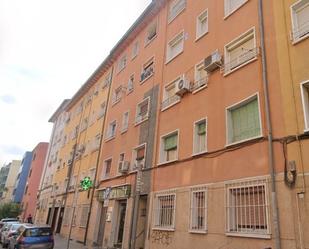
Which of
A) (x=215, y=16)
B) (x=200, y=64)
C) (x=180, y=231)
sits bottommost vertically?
(x=180, y=231)

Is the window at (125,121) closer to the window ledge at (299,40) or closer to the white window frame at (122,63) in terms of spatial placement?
the white window frame at (122,63)

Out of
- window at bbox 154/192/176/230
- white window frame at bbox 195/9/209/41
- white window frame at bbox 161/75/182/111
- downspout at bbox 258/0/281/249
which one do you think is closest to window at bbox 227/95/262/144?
downspout at bbox 258/0/281/249

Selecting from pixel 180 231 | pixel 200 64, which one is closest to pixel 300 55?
pixel 200 64

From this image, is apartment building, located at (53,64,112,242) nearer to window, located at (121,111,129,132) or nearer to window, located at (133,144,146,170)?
window, located at (121,111,129,132)

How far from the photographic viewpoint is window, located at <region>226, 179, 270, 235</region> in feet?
27.0

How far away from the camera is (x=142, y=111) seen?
695 inches

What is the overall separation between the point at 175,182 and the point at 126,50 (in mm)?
13528

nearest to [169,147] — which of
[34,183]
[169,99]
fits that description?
[169,99]

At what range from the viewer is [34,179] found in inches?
1949

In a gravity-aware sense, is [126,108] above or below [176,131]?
above

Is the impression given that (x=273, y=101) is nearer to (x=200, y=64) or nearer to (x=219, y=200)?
(x=219, y=200)

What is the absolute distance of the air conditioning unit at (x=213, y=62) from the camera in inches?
451

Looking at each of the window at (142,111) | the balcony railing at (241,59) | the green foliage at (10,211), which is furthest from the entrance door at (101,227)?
the green foliage at (10,211)

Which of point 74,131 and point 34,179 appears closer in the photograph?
point 74,131
